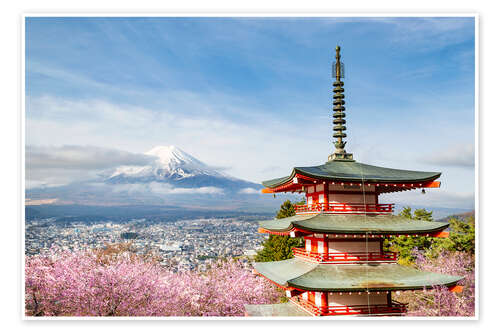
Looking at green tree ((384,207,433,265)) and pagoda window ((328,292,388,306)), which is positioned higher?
pagoda window ((328,292,388,306))

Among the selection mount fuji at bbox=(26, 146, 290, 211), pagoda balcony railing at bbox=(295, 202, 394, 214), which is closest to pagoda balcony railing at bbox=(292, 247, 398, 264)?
pagoda balcony railing at bbox=(295, 202, 394, 214)

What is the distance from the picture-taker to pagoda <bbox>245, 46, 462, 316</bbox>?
804 centimetres

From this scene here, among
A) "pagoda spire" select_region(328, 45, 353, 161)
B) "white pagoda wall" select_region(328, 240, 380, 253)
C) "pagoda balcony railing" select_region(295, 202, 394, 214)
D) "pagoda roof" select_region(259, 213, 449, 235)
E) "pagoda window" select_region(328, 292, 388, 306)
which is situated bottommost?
"pagoda window" select_region(328, 292, 388, 306)

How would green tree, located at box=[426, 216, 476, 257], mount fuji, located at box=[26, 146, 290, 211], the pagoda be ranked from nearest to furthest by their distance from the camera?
the pagoda < green tree, located at box=[426, 216, 476, 257] < mount fuji, located at box=[26, 146, 290, 211]

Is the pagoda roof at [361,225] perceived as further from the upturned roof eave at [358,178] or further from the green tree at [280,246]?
the green tree at [280,246]

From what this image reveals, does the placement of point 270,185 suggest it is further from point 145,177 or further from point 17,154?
point 145,177

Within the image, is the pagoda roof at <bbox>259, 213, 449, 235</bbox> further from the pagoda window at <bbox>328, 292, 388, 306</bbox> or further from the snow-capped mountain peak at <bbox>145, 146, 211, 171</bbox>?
the snow-capped mountain peak at <bbox>145, 146, 211, 171</bbox>

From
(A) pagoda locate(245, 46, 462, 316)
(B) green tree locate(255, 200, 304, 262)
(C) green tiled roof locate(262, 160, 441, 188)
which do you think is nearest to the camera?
(A) pagoda locate(245, 46, 462, 316)

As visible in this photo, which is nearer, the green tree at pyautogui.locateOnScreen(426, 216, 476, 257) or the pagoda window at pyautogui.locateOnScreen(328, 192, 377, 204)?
the pagoda window at pyautogui.locateOnScreen(328, 192, 377, 204)

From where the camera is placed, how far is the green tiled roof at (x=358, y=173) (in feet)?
27.1

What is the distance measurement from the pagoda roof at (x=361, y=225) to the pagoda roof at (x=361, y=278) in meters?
0.91

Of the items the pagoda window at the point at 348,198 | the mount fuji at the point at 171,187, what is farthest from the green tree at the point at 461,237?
the mount fuji at the point at 171,187

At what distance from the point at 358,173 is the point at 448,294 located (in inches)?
161
